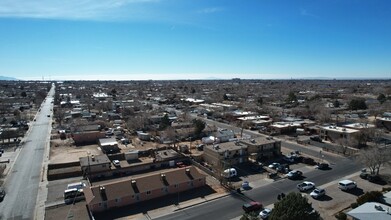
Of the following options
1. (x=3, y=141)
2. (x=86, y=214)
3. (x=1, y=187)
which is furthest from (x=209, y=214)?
(x=3, y=141)

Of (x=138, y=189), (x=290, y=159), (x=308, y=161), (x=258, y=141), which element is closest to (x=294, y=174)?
(x=290, y=159)

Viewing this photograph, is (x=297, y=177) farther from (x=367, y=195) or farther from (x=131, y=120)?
(x=131, y=120)

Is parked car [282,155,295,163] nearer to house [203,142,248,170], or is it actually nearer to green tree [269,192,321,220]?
house [203,142,248,170]

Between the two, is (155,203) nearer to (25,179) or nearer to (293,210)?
(293,210)

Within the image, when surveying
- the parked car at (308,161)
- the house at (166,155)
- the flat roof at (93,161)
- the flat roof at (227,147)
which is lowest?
the parked car at (308,161)

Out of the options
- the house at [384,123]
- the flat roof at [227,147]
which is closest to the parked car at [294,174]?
the flat roof at [227,147]

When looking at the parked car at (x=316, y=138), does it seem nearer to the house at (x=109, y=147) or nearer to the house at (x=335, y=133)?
the house at (x=335, y=133)

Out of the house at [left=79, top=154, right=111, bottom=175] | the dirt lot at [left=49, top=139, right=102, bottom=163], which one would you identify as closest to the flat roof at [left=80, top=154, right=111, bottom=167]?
the house at [left=79, top=154, right=111, bottom=175]
